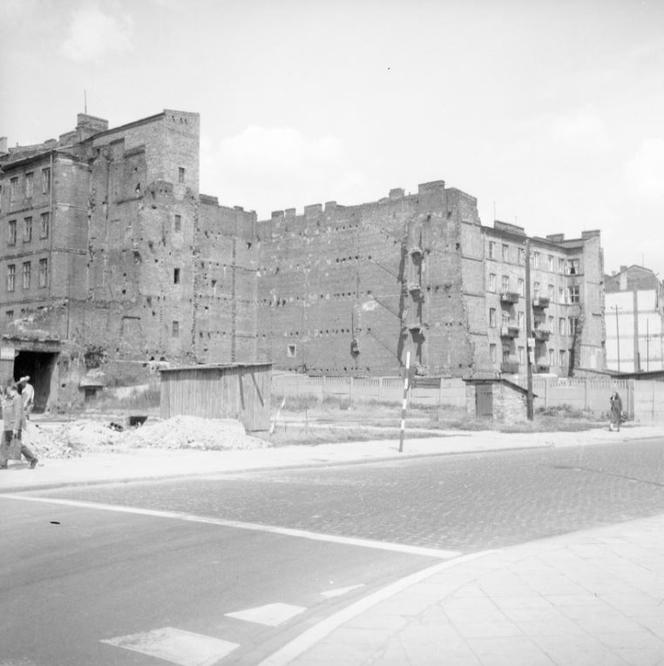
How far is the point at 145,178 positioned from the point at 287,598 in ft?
199

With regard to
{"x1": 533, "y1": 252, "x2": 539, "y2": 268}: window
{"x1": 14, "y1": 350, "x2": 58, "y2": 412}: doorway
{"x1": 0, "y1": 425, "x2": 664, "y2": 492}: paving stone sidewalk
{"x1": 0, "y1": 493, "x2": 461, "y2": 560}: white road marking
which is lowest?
{"x1": 0, "y1": 425, "x2": 664, "y2": 492}: paving stone sidewalk

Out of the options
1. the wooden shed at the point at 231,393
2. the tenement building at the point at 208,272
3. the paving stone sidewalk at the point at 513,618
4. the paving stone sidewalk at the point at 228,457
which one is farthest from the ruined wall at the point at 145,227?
the paving stone sidewalk at the point at 513,618

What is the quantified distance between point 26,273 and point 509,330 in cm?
3786

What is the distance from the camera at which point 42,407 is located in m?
53.2

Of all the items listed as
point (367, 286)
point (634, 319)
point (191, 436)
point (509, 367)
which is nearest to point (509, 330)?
point (509, 367)

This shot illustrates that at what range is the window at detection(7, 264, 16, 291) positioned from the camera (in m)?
64.9

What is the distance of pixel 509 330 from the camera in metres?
67.2

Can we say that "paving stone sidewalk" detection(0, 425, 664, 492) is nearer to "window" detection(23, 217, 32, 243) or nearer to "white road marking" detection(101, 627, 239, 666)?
"white road marking" detection(101, 627, 239, 666)

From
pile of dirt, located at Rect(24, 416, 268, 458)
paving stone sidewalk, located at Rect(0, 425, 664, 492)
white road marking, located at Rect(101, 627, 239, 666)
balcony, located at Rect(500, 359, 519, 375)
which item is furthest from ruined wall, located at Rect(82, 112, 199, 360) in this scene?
white road marking, located at Rect(101, 627, 239, 666)

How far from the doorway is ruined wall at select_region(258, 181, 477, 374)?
23497 millimetres

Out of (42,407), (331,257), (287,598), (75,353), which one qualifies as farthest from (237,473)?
(331,257)

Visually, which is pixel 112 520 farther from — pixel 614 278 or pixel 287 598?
pixel 614 278

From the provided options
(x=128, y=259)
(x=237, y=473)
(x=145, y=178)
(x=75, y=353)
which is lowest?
(x=237, y=473)

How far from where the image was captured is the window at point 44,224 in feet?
206
